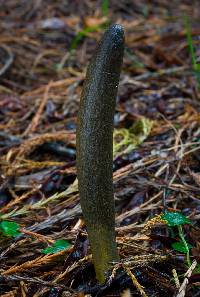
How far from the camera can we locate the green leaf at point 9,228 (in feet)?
5.82

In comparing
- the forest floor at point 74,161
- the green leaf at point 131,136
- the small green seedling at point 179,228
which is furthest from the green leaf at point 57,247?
the green leaf at point 131,136

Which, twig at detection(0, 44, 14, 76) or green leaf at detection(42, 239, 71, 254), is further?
twig at detection(0, 44, 14, 76)

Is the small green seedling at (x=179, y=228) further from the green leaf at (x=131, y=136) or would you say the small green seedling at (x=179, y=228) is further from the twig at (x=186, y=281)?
the green leaf at (x=131, y=136)

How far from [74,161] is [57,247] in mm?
757

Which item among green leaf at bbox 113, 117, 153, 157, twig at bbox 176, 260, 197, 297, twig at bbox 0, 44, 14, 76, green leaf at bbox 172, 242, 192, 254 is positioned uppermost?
twig at bbox 0, 44, 14, 76

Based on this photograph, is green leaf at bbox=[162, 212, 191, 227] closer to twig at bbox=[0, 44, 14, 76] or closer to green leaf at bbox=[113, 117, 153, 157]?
green leaf at bbox=[113, 117, 153, 157]

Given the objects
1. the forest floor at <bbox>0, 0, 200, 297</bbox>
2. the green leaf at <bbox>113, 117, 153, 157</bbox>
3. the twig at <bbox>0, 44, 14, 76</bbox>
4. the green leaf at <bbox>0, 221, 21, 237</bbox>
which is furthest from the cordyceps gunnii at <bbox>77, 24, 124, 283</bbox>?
the twig at <bbox>0, 44, 14, 76</bbox>

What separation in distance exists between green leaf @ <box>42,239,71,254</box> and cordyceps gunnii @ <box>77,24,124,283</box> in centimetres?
17

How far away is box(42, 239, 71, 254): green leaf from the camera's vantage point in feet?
5.52

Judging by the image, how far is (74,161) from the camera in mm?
2404

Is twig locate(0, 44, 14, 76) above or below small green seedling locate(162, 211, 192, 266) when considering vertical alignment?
above

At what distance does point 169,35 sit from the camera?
4.29 meters

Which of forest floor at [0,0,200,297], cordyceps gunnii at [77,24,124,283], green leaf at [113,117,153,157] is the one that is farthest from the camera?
green leaf at [113,117,153,157]

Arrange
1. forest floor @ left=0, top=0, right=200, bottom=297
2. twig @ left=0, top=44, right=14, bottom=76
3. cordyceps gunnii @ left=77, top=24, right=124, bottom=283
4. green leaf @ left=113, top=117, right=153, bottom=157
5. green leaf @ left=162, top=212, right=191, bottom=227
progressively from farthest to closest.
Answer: twig @ left=0, top=44, right=14, bottom=76, green leaf @ left=113, top=117, right=153, bottom=157, green leaf @ left=162, top=212, right=191, bottom=227, forest floor @ left=0, top=0, right=200, bottom=297, cordyceps gunnii @ left=77, top=24, right=124, bottom=283
